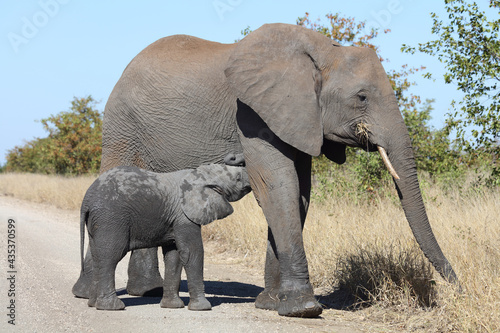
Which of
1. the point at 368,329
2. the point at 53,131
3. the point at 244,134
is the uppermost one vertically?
the point at 53,131

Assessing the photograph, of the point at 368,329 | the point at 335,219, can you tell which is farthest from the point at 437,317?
the point at 335,219

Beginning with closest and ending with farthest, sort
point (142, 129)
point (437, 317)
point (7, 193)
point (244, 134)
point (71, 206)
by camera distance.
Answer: point (437, 317), point (244, 134), point (142, 129), point (71, 206), point (7, 193)

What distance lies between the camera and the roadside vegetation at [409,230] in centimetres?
668

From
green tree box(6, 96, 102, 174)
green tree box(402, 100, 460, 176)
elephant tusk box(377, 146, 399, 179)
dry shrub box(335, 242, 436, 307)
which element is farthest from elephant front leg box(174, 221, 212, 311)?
green tree box(6, 96, 102, 174)

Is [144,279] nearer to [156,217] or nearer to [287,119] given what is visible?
[156,217]

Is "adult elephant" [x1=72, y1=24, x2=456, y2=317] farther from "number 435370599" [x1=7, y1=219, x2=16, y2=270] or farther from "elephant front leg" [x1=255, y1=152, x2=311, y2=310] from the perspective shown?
"number 435370599" [x1=7, y1=219, x2=16, y2=270]

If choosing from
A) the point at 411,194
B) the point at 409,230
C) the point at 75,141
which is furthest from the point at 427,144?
the point at 75,141

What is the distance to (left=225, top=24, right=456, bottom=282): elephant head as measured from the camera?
21.1 feet

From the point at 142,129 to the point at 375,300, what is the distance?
129 inches

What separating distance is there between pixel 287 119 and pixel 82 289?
3.06 meters

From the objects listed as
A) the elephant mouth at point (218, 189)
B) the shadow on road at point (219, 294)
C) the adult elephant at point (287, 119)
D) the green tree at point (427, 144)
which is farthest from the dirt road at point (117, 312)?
the green tree at point (427, 144)

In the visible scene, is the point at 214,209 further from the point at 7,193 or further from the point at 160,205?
the point at 7,193

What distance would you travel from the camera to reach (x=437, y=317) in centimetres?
627

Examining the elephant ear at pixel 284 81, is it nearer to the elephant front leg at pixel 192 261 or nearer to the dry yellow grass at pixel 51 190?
the elephant front leg at pixel 192 261
